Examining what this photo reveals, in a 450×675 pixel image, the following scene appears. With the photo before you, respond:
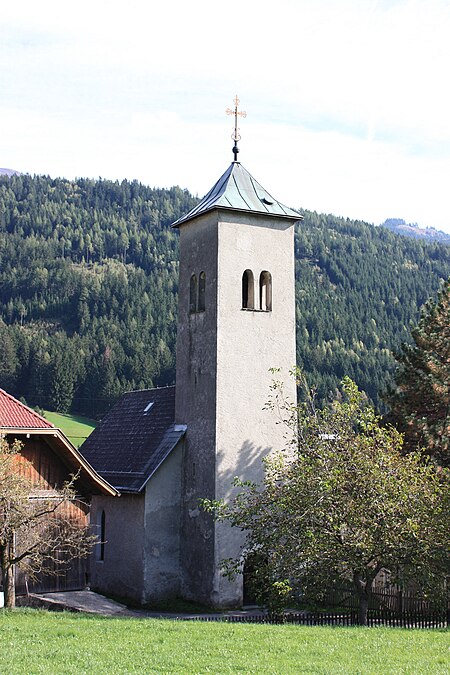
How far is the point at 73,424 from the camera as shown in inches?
3890

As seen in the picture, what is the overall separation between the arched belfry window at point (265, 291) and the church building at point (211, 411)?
0.13 ft

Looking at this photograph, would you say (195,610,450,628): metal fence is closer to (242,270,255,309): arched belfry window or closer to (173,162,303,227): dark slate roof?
(242,270,255,309): arched belfry window

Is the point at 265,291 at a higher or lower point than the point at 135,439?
higher

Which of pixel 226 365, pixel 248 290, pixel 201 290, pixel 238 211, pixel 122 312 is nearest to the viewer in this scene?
pixel 226 365

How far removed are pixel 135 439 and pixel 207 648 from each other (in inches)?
720

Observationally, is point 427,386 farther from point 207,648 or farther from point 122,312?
point 122,312

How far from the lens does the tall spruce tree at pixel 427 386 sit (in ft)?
96.1

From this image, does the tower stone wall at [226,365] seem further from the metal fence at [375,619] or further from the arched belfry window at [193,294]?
the metal fence at [375,619]

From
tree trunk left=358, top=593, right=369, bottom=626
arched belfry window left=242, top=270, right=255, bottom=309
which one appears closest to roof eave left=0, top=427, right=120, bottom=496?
tree trunk left=358, top=593, right=369, bottom=626

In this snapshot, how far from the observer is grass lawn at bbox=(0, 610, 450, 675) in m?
14.0

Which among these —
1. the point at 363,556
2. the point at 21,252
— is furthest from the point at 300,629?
the point at 21,252

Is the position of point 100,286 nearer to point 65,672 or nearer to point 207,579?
point 207,579

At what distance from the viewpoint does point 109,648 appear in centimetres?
1564

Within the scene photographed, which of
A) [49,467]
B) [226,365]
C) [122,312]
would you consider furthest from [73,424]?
[49,467]
